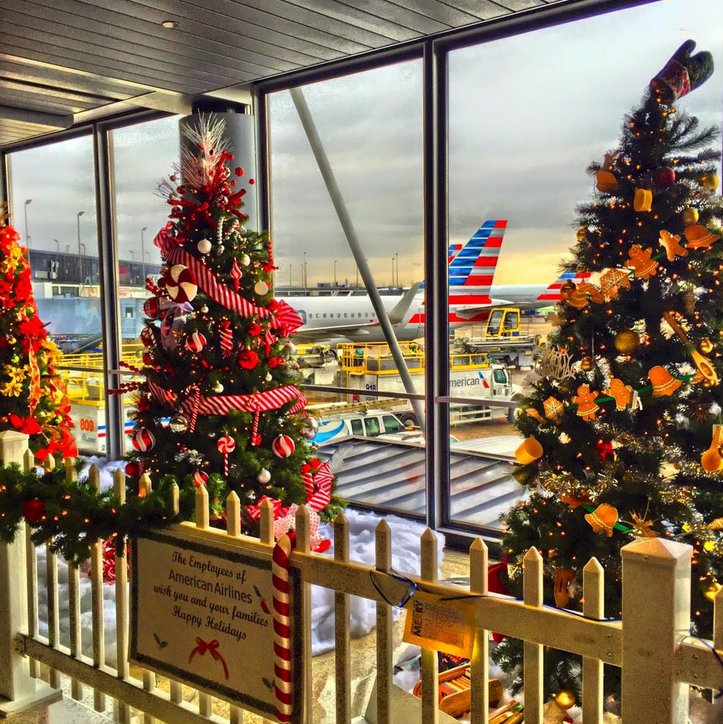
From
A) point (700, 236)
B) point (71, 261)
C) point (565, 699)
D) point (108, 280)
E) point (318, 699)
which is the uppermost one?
point (71, 261)

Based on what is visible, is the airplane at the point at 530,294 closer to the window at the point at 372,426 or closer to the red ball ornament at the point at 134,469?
the window at the point at 372,426

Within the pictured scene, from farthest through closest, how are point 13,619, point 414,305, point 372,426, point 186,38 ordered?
point 372,426
point 414,305
point 186,38
point 13,619

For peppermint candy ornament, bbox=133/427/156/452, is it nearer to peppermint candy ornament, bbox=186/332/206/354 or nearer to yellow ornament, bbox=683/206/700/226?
peppermint candy ornament, bbox=186/332/206/354

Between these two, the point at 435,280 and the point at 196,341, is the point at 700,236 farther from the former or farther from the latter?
the point at 435,280

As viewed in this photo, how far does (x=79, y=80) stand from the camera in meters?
4.93

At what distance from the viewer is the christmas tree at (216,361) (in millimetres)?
3504

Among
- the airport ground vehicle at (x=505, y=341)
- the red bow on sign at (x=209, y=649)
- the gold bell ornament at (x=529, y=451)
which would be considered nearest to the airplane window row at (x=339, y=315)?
the airport ground vehicle at (x=505, y=341)

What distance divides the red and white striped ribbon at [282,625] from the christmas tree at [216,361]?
1612 millimetres

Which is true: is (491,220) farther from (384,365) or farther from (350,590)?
(350,590)

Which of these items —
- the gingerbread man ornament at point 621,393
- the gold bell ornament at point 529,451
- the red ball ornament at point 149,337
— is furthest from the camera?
the red ball ornament at point 149,337

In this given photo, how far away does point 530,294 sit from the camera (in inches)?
174

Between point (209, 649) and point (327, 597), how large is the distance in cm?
179

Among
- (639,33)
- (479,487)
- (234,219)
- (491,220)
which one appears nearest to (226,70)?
(234,219)

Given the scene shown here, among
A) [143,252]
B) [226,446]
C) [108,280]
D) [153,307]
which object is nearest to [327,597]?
[226,446]
